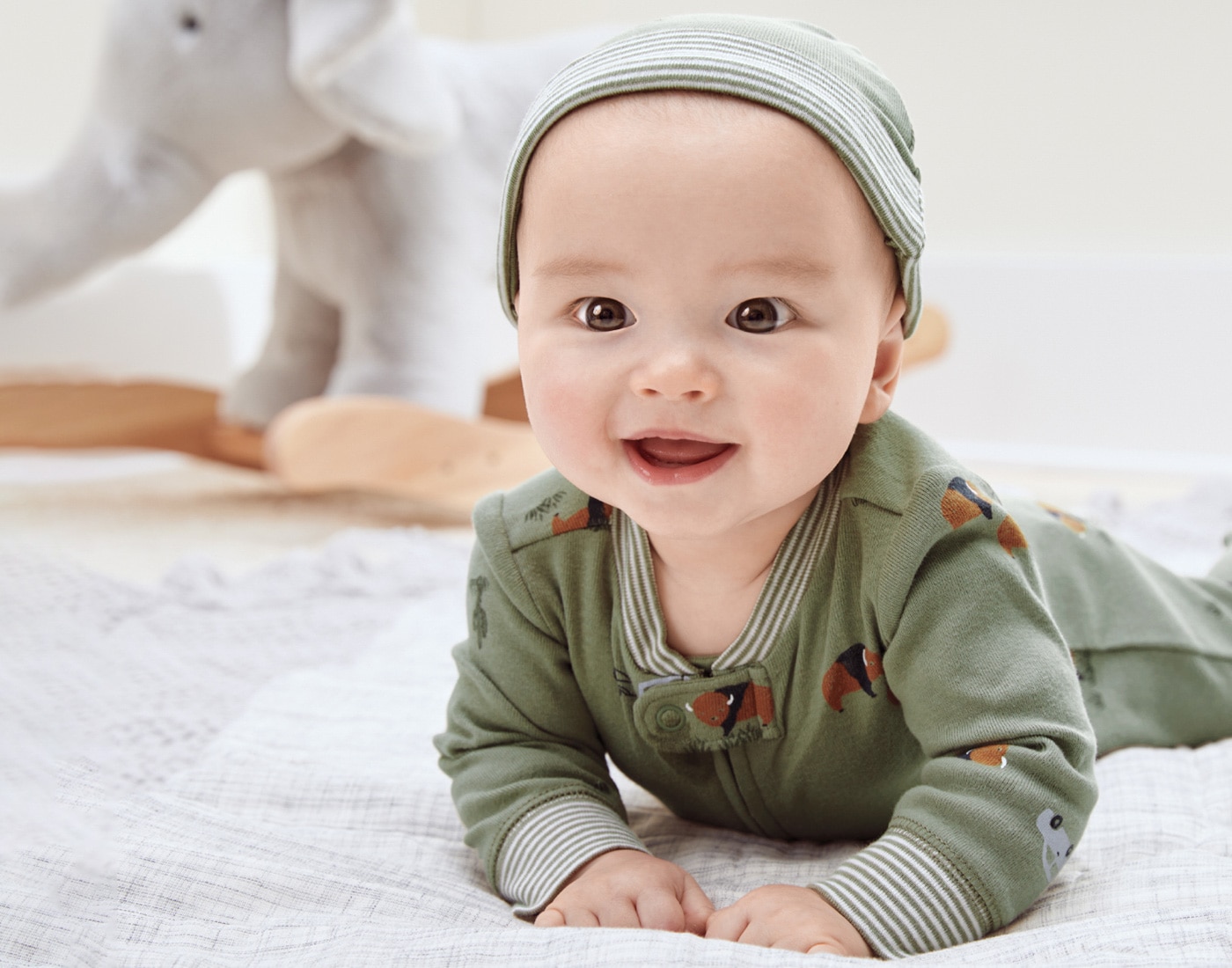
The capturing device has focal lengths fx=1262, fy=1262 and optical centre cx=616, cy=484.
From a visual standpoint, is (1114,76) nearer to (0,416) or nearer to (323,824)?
(0,416)

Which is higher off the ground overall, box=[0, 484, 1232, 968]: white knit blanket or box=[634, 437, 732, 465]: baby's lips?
box=[634, 437, 732, 465]: baby's lips

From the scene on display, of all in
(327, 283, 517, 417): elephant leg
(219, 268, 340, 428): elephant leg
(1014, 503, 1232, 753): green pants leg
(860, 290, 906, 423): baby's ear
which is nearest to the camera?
(860, 290, 906, 423): baby's ear

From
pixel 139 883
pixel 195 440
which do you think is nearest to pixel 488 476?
pixel 195 440

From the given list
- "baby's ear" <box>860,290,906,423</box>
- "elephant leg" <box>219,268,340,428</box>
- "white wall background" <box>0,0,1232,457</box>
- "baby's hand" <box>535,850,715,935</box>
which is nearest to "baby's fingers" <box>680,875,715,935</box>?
"baby's hand" <box>535,850,715,935</box>

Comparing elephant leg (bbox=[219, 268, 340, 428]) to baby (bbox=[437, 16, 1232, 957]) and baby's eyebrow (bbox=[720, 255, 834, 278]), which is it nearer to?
baby (bbox=[437, 16, 1232, 957])

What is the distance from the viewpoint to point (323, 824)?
616mm

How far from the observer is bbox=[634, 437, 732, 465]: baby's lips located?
1.61 ft

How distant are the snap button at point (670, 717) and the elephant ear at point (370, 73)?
89 centimetres

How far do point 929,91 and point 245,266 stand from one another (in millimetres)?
1161

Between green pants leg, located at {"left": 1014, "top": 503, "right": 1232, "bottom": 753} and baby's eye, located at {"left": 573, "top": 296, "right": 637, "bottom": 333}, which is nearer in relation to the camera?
baby's eye, located at {"left": 573, "top": 296, "right": 637, "bottom": 333}

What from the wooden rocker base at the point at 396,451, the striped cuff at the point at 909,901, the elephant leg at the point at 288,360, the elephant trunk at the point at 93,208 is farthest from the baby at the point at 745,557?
the elephant leg at the point at 288,360

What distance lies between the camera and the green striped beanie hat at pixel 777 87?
469mm

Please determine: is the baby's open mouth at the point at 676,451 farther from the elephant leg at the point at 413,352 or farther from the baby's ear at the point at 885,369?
the elephant leg at the point at 413,352

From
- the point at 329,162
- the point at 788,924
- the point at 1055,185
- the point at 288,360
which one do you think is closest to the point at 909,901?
the point at 788,924
